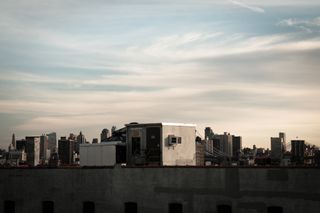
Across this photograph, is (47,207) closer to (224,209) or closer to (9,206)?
(9,206)

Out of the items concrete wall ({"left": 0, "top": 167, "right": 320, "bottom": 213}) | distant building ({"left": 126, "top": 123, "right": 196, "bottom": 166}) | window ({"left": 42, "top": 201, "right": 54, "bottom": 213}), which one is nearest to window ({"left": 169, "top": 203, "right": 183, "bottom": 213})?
concrete wall ({"left": 0, "top": 167, "right": 320, "bottom": 213})

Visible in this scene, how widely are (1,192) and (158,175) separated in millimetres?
17325

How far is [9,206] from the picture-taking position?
48.2m

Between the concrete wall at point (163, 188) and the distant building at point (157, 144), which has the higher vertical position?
the distant building at point (157, 144)

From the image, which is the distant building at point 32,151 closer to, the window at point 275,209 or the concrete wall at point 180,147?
the concrete wall at point 180,147

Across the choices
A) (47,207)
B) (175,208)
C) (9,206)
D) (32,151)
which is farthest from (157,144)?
(32,151)

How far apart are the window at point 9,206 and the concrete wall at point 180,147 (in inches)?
591

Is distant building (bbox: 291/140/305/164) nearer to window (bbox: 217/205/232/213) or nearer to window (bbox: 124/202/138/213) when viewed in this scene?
window (bbox: 217/205/232/213)

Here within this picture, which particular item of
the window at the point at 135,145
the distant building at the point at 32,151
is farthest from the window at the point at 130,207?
the distant building at the point at 32,151

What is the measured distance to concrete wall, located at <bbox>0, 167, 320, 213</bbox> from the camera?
35000mm

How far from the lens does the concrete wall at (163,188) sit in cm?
3500

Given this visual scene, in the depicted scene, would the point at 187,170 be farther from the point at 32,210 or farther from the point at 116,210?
the point at 32,210

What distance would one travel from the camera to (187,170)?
39469 millimetres

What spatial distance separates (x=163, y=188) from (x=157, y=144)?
7484 mm
